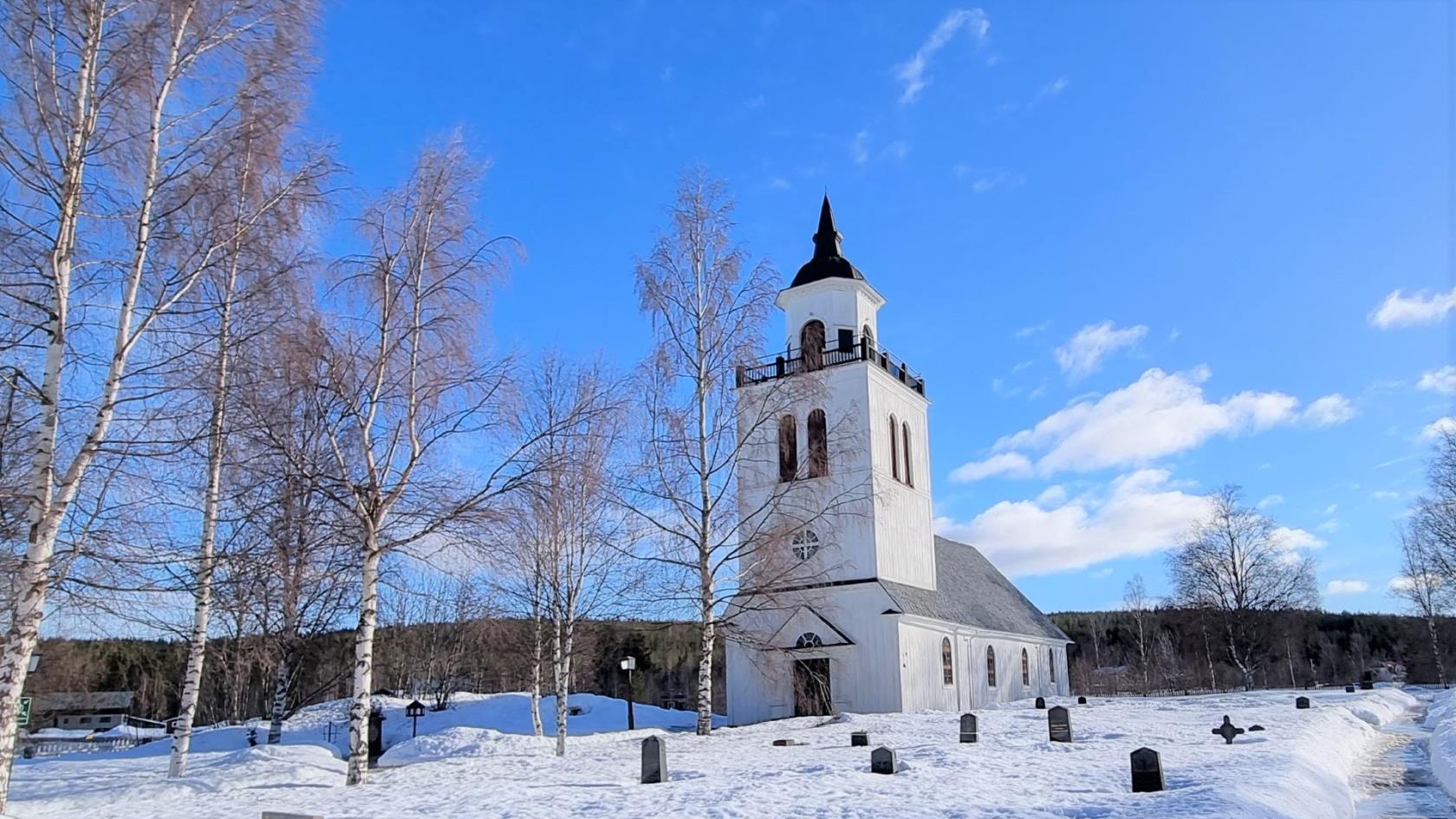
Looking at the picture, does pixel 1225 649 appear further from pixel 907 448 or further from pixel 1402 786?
pixel 1402 786

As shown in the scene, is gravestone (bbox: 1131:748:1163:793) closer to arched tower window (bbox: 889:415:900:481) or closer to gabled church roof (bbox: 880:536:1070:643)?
gabled church roof (bbox: 880:536:1070:643)

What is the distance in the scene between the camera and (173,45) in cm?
1123

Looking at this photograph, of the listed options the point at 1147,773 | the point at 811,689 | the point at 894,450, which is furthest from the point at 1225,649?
the point at 1147,773

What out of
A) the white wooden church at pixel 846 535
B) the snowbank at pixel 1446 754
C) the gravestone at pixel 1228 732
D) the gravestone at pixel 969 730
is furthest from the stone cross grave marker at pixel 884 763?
the white wooden church at pixel 846 535

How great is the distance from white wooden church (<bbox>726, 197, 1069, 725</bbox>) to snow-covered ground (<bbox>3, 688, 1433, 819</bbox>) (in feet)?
19.3

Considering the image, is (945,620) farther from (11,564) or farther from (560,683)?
(11,564)

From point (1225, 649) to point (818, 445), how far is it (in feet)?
125

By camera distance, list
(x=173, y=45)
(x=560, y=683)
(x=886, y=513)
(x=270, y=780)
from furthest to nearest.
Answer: (x=886, y=513), (x=560, y=683), (x=270, y=780), (x=173, y=45)

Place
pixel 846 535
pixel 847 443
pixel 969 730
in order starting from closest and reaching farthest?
pixel 969 730 < pixel 847 443 < pixel 846 535

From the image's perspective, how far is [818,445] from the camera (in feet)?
88.0

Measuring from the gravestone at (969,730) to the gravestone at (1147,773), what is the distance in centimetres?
754

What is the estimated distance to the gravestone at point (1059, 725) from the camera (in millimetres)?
17438

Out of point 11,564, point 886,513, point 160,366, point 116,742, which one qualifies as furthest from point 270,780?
point 116,742

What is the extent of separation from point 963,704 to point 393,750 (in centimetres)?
1993
